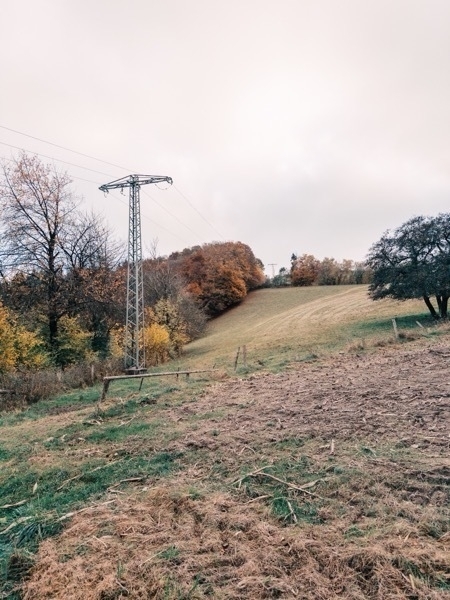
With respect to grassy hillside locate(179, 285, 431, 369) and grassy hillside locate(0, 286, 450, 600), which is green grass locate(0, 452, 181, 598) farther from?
grassy hillside locate(179, 285, 431, 369)

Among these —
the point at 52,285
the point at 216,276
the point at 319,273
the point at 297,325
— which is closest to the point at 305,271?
the point at 319,273

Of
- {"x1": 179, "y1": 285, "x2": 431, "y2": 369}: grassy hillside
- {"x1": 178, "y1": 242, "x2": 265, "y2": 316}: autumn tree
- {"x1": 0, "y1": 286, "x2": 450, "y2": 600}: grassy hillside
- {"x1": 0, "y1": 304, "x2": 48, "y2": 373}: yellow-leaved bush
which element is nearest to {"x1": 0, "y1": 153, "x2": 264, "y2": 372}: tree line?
{"x1": 0, "y1": 304, "x2": 48, "y2": 373}: yellow-leaved bush

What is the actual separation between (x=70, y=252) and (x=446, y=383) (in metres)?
22.3

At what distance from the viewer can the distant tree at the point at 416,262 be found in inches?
952

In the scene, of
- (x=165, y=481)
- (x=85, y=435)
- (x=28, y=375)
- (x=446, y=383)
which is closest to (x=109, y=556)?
(x=165, y=481)

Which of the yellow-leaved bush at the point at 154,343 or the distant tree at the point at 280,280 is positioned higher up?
the distant tree at the point at 280,280

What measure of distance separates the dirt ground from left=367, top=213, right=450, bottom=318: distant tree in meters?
20.7

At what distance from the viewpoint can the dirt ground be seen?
8.50 feet

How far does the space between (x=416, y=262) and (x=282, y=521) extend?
26.3 meters

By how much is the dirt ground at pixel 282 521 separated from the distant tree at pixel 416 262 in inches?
814

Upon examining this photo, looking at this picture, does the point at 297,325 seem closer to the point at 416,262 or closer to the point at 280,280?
Answer: the point at 416,262

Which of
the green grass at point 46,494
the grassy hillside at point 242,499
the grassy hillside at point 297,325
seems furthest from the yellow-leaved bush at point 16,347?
the green grass at point 46,494

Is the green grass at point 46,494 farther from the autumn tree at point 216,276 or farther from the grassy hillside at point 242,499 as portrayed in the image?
the autumn tree at point 216,276

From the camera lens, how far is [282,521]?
3.32 meters
